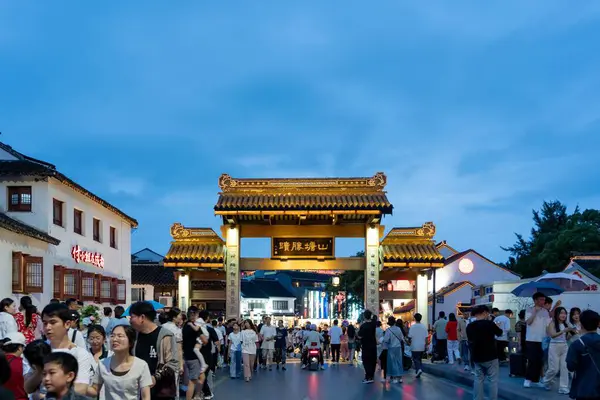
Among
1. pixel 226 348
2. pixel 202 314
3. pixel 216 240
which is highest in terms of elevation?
pixel 216 240

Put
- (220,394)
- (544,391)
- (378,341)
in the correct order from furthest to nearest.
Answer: (378,341)
(220,394)
(544,391)

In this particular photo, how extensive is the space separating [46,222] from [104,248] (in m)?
7.97

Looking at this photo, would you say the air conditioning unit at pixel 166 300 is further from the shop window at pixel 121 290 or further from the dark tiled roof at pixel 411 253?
the dark tiled roof at pixel 411 253

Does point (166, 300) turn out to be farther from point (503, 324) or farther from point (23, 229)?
point (503, 324)

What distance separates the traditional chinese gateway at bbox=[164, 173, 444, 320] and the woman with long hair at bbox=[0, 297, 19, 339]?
55.6ft

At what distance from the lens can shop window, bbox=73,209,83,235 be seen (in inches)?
1237

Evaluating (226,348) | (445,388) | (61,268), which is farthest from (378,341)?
(61,268)

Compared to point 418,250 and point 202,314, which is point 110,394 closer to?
point 202,314

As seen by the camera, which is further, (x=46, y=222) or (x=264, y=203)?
(x=264, y=203)

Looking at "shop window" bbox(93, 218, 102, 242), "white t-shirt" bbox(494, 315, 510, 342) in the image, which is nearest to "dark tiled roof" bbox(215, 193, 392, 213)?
"shop window" bbox(93, 218, 102, 242)

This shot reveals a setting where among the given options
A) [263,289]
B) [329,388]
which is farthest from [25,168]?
[263,289]

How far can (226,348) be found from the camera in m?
30.4

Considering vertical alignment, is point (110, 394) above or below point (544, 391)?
above

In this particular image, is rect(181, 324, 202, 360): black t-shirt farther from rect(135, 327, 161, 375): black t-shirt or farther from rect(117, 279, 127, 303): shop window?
rect(117, 279, 127, 303): shop window
